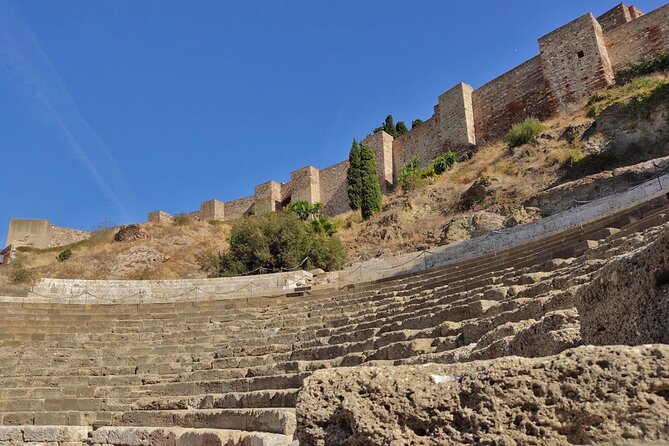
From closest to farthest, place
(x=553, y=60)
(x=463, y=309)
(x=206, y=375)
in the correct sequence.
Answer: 1. (x=463, y=309)
2. (x=206, y=375)
3. (x=553, y=60)

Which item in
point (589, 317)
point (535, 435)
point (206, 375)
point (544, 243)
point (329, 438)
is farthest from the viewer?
Result: point (544, 243)

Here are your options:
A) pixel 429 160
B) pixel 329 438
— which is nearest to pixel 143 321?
pixel 329 438

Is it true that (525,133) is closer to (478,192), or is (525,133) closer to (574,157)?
(478,192)

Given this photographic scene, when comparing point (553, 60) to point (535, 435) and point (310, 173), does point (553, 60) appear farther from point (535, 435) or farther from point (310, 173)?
point (535, 435)

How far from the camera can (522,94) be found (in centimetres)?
2719

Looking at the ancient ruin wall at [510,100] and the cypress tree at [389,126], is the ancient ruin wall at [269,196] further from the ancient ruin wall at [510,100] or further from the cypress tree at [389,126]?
the ancient ruin wall at [510,100]

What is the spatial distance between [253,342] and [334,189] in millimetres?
27516

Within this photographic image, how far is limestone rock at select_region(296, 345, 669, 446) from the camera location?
1555 mm

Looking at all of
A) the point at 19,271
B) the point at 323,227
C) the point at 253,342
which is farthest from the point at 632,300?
the point at 19,271

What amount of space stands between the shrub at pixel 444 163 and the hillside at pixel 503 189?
2.54ft

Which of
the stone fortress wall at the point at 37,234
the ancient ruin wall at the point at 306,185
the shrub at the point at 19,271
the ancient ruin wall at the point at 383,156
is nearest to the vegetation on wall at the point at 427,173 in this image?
the ancient ruin wall at the point at 383,156

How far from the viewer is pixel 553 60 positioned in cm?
2558

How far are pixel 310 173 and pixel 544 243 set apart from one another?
1098 inches

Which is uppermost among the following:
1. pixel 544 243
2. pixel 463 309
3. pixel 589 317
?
pixel 544 243
